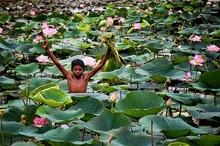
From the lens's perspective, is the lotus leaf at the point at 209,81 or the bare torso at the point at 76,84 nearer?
the lotus leaf at the point at 209,81

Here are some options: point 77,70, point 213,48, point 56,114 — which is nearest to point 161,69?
point 77,70

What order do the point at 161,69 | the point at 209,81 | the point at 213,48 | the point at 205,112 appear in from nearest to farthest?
1. the point at 205,112
2. the point at 209,81
3. the point at 161,69
4. the point at 213,48

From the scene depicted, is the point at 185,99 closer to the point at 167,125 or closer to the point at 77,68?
the point at 167,125

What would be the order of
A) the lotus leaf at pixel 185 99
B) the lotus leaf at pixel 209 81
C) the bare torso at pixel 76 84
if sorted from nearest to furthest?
the lotus leaf at pixel 185 99 < the lotus leaf at pixel 209 81 < the bare torso at pixel 76 84

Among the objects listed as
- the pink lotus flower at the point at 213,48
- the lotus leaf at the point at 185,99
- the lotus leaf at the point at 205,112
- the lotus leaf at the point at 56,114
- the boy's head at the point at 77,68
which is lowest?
the lotus leaf at the point at 205,112

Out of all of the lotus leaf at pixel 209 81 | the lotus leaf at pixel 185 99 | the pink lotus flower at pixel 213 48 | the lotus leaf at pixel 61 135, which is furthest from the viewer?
the pink lotus flower at pixel 213 48

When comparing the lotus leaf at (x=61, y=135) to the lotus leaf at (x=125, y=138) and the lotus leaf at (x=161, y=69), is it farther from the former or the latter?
the lotus leaf at (x=161, y=69)

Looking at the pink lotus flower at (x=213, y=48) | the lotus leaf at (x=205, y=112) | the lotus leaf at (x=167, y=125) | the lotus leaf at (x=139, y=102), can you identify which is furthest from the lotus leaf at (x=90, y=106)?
the pink lotus flower at (x=213, y=48)

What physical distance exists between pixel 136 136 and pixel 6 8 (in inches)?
325

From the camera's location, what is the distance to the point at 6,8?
10.0 metres

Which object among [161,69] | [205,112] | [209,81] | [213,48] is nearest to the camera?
[205,112]

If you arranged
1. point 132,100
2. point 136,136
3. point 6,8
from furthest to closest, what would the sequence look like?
point 6,8, point 132,100, point 136,136

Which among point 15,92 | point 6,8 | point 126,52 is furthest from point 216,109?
point 6,8

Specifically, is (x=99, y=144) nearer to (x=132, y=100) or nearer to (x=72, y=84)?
(x=132, y=100)
